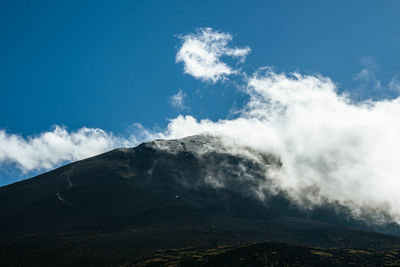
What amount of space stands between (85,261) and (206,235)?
6278cm

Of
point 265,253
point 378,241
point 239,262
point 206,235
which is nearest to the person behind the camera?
point 239,262

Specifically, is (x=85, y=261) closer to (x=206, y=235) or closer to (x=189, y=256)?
(x=189, y=256)

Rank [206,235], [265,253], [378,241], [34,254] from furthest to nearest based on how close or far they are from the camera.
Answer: [378,241] < [206,235] < [34,254] < [265,253]

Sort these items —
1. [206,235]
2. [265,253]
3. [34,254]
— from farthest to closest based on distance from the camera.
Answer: [206,235], [34,254], [265,253]

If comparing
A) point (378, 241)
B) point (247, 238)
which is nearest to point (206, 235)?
point (247, 238)

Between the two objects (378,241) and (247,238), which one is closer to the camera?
(247,238)

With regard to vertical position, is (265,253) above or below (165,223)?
below

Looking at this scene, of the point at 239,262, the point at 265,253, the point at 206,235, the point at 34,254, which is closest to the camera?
the point at 239,262

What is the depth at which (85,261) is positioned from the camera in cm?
12762

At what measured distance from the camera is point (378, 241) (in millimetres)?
189000

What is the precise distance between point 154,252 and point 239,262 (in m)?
37.5

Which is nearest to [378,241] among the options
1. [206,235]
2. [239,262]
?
[206,235]

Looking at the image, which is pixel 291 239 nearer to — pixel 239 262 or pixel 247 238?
pixel 247 238

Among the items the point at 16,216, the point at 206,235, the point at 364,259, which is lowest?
the point at 364,259
